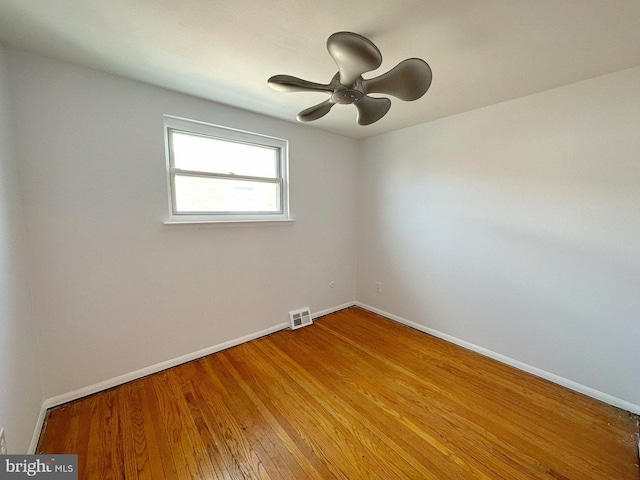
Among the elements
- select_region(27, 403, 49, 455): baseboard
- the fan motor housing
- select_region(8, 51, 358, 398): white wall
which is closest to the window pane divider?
select_region(8, 51, 358, 398): white wall

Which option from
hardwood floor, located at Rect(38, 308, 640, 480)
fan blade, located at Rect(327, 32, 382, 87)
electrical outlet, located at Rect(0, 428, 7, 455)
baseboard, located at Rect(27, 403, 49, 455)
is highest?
fan blade, located at Rect(327, 32, 382, 87)

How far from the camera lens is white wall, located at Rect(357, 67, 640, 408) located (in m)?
1.66

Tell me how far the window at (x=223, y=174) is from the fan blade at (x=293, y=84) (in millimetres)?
1102

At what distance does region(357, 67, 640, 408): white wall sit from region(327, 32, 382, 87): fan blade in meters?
1.65

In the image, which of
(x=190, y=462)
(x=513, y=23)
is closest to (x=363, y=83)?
(x=513, y=23)

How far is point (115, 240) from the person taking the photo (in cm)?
179

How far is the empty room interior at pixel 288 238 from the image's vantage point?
127 cm

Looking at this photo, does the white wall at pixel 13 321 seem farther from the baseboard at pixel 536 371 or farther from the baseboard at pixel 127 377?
the baseboard at pixel 536 371

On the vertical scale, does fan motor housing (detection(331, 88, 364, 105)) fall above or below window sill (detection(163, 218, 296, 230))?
above

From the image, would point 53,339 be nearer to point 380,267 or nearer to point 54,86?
point 54,86

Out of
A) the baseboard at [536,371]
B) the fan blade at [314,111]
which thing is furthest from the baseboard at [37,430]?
the baseboard at [536,371]

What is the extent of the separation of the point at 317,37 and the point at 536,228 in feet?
6.97

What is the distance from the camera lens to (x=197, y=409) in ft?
5.44
